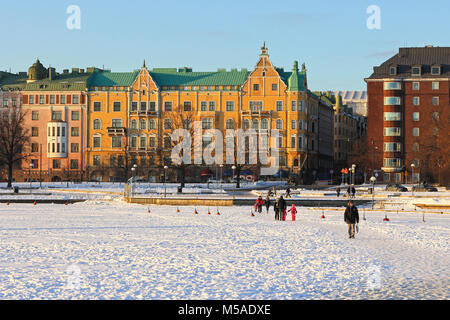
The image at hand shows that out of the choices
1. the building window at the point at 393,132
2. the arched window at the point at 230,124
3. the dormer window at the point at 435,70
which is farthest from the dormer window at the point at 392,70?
the arched window at the point at 230,124

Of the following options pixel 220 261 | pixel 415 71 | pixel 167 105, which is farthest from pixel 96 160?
pixel 220 261

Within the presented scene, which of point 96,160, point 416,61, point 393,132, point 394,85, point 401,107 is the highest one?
point 416,61

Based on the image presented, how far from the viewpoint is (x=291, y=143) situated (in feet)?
385

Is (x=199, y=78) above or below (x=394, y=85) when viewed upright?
above

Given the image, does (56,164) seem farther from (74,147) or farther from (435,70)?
(435,70)

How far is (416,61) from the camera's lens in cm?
11525

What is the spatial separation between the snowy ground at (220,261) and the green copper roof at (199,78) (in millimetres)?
81951

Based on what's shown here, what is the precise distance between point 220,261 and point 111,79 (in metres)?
103

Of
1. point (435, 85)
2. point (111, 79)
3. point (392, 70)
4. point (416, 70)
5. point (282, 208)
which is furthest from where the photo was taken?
point (111, 79)

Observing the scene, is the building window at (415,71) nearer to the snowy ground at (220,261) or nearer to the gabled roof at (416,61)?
the gabled roof at (416,61)

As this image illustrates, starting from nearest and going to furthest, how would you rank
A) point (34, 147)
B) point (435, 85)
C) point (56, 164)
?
point (435, 85) → point (56, 164) → point (34, 147)

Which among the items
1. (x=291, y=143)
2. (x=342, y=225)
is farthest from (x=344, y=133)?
(x=342, y=225)
